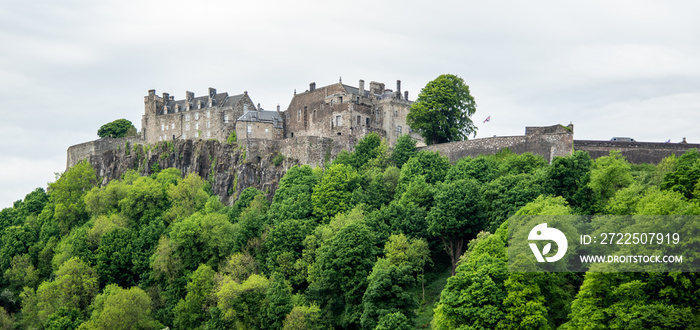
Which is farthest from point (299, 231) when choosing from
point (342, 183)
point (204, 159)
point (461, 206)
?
point (204, 159)

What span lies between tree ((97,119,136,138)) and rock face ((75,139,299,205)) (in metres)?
14.2

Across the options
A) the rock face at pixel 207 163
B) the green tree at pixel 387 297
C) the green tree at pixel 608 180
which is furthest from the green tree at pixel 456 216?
the rock face at pixel 207 163

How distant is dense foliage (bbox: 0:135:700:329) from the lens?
39750mm

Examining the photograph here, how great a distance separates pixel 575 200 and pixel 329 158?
28.4 m

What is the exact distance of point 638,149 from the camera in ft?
201

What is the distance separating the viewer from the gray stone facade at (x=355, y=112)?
7600cm

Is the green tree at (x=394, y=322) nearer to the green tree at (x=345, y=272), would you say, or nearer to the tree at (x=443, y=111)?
the green tree at (x=345, y=272)

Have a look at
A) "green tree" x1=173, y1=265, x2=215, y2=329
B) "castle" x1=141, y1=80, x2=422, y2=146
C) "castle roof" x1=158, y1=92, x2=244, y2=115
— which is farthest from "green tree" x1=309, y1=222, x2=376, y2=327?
"castle roof" x1=158, y1=92, x2=244, y2=115

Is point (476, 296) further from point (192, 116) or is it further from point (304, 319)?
point (192, 116)

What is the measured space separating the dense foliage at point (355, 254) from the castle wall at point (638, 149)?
2.60 meters

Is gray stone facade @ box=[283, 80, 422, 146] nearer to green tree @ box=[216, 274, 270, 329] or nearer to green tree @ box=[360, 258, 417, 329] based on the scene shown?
green tree @ box=[216, 274, 270, 329]

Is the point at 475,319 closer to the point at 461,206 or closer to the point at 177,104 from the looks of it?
the point at 461,206

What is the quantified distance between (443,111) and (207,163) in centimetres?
2506

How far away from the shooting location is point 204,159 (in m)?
81.6
